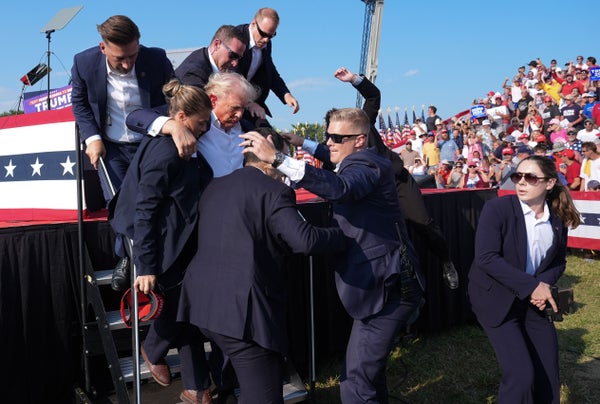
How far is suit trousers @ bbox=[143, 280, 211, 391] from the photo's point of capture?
9.90 feet

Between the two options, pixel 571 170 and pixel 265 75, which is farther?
pixel 571 170

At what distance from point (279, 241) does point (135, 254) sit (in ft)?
2.24

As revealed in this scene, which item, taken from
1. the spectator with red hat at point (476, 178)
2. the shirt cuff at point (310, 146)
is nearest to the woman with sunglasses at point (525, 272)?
the shirt cuff at point (310, 146)

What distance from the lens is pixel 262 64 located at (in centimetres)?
461

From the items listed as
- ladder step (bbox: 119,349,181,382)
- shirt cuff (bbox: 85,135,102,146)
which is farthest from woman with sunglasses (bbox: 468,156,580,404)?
shirt cuff (bbox: 85,135,102,146)

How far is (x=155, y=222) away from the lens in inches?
107

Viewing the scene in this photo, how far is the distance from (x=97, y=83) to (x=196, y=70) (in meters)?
0.65

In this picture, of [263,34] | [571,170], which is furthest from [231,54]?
[571,170]

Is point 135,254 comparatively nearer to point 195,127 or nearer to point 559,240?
point 195,127

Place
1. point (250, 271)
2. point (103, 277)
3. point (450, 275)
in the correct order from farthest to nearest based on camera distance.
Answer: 1. point (450, 275)
2. point (103, 277)
3. point (250, 271)

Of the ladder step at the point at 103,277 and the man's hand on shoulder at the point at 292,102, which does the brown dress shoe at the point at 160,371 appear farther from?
the man's hand on shoulder at the point at 292,102

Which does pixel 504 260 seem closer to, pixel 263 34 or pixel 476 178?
pixel 263 34

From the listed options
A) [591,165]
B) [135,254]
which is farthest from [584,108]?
[135,254]

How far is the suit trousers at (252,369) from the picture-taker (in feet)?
8.30
